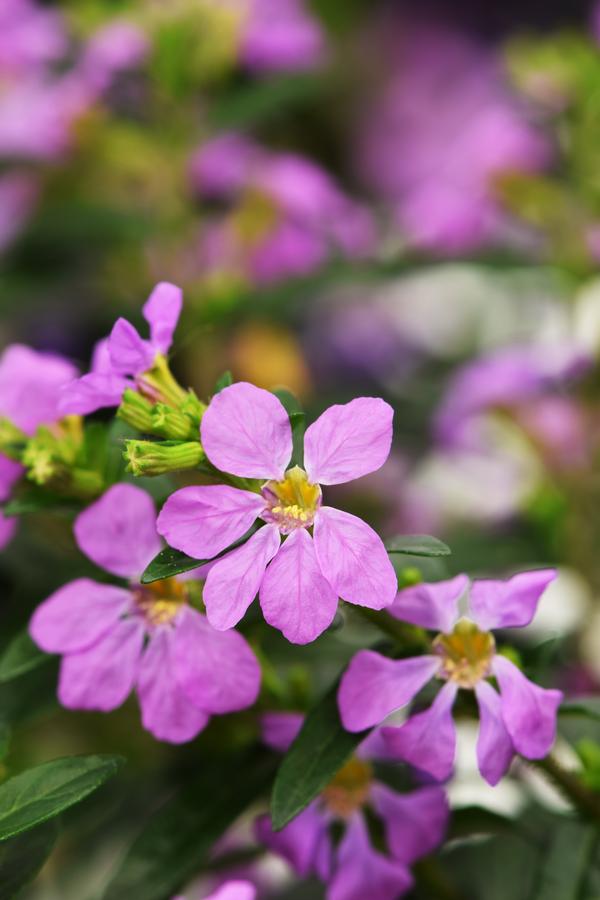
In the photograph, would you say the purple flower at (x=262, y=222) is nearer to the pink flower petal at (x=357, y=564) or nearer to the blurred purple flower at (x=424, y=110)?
the blurred purple flower at (x=424, y=110)

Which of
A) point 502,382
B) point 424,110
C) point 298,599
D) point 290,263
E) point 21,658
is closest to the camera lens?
point 298,599

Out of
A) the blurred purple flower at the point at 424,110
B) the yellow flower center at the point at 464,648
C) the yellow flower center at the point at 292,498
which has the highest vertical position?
the yellow flower center at the point at 292,498

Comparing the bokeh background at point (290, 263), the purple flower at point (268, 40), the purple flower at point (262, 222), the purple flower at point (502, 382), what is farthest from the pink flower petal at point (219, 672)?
the purple flower at point (268, 40)

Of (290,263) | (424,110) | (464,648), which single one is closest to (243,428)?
(464,648)

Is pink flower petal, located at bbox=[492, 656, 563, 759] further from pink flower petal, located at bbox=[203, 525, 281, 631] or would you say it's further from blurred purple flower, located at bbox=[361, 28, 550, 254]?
blurred purple flower, located at bbox=[361, 28, 550, 254]

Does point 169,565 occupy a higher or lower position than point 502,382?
higher

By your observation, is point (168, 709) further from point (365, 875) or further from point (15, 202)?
point (15, 202)
